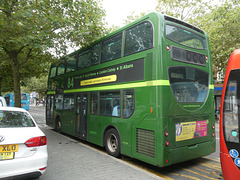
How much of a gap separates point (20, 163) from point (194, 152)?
4.13 meters

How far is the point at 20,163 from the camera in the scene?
3301mm

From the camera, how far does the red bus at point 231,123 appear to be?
10.7 feet

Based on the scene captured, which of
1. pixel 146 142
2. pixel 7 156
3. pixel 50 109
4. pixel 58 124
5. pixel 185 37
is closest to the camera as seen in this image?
pixel 7 156

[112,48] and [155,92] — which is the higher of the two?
[112,48]

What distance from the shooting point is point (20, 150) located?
3346 millimetres

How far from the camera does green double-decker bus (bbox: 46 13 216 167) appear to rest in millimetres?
4531

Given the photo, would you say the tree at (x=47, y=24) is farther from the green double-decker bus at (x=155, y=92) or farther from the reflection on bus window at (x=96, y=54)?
the green double-decker bus at (x=155, y=92)

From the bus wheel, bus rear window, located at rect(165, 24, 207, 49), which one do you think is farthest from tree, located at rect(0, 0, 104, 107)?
bus rear window, located at rect(165, 24, 207, 49)

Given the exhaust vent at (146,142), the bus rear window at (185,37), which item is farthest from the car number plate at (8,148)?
the bus rear window at (185,37)

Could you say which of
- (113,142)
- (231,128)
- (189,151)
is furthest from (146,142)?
(231,128)

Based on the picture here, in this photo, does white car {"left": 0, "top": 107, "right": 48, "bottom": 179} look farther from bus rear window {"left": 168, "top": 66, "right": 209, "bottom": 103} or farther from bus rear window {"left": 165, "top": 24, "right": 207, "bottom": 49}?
bus rear window {"left": 165, "top": 24, "right": 207, "bottom": 49}

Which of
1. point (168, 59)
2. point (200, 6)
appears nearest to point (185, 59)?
point (168, 59)

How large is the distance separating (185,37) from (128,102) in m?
2.43

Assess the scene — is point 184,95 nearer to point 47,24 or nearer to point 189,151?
point 189,151
